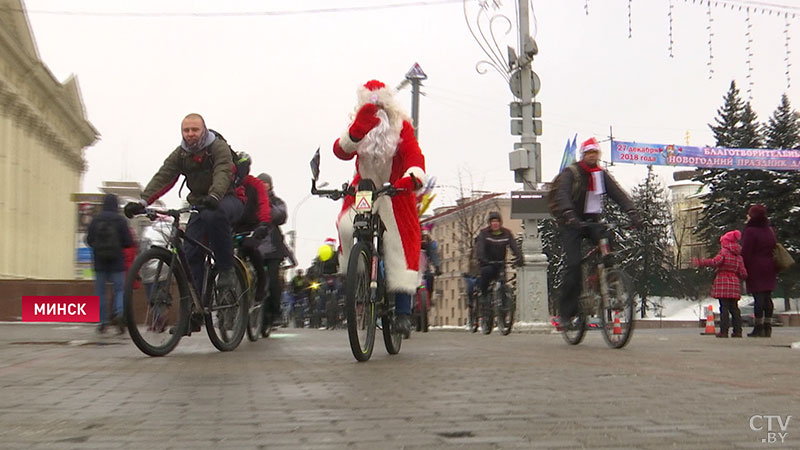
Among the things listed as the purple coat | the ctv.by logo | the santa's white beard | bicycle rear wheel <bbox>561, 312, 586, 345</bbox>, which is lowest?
the ctv.by logo

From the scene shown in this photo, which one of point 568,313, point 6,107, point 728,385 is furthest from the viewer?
point 6,107

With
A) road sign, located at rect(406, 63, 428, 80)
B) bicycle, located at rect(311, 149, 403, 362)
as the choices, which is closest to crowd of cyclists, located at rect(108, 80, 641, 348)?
bicycle, located at rect(311, 149, 403, 362)

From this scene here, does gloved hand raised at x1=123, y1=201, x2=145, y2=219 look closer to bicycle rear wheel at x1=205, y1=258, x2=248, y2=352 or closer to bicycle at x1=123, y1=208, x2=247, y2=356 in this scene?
bicycle at x1=123, y1=208, x2=247, y2=356

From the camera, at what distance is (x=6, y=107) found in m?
47.0

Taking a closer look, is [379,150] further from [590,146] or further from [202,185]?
[590,146]

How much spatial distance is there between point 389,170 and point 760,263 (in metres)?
7.50

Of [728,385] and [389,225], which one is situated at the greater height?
[389,225]

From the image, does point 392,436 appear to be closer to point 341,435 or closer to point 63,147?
point 341,435

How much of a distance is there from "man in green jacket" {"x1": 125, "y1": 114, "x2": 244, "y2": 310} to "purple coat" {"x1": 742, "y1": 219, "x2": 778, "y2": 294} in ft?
26.2

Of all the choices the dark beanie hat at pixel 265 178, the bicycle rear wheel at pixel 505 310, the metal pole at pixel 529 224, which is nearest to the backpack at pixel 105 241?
the dark beanie hat at pixel 265 178

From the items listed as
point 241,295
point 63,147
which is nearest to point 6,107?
point 63,147

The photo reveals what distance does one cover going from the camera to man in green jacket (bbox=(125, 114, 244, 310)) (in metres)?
7.36

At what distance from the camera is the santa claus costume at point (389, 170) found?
6.91 metres

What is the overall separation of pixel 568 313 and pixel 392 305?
2.61 meters
